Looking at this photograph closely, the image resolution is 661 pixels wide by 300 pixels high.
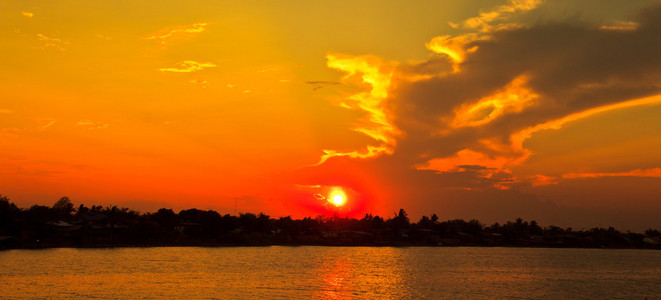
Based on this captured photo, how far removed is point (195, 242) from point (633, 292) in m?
138

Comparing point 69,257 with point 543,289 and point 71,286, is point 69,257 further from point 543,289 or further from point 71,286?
point 543,289

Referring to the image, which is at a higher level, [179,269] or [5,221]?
[5,221]

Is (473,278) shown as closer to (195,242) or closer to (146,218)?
(195,242)

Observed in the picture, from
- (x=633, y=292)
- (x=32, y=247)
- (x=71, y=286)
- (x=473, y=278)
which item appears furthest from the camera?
(x=32, y=247)

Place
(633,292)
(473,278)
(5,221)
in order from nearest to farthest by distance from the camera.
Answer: (633,292) → (473,278) → (5,221)

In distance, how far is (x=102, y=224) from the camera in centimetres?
16838

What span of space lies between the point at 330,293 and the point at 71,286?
33999 mm

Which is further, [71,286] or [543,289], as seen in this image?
[543,289]

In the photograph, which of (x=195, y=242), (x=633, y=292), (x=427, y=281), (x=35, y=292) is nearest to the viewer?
(x=35, y=292)

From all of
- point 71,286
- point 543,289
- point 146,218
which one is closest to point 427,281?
point 543,289

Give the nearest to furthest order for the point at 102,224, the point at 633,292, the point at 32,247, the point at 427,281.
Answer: the point at 633,292
the point at 427,281
the point at 32,247
the point at 102,224

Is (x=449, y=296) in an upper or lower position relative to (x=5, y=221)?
lower

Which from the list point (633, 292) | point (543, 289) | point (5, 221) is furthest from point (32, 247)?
point (633, 292)

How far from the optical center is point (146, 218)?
632 ft
